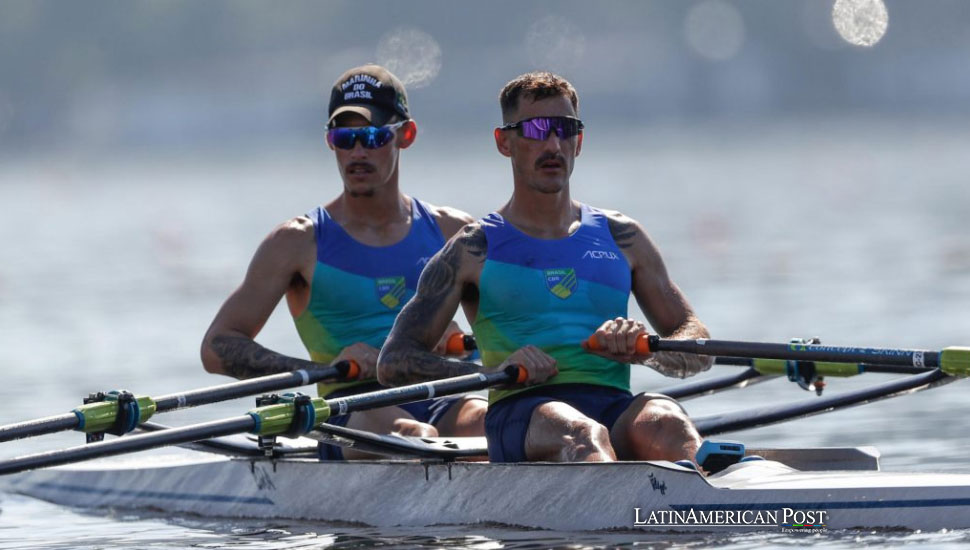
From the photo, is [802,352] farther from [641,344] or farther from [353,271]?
[353,271]

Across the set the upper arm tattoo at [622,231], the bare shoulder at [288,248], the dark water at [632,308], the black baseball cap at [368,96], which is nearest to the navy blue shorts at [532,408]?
the dark water at [632,308]

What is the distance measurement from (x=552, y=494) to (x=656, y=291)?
130cm

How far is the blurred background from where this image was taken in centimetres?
2048

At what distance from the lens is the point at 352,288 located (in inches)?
424

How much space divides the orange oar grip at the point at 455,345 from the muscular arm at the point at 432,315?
1.30 m

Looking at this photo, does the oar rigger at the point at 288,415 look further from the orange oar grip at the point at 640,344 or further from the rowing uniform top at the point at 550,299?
the orange oar grip at the point at 640,344

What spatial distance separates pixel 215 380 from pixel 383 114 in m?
7.26

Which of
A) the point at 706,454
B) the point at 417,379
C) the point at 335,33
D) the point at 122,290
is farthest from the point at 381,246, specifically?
the point at 335,33

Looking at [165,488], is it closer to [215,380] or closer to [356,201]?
[356,201]

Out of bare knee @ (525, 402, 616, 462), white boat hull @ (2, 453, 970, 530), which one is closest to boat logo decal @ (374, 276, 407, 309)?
white boat hull @ (2, 453, 970, 530)

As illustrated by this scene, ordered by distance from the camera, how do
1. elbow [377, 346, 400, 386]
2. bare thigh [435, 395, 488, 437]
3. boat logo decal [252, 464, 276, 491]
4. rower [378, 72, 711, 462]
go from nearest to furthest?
rower [378, 72, 711, 462] → elbow [377, 346, 400, 386] → bare thigh [435, 395, 488, 437] → boat logo decal [252, 464, 276, 491]

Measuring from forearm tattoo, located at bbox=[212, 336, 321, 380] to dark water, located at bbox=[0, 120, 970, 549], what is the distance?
2.71ft

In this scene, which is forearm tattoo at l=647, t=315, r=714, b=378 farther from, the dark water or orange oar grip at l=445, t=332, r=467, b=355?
orange oar grip at l=445, t=332, r=467, b=355

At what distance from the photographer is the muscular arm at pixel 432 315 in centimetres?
937
